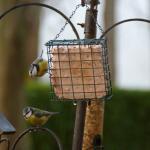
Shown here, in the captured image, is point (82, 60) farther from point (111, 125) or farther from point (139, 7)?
point (139, 7)

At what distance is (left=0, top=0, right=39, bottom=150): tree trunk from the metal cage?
5.34m

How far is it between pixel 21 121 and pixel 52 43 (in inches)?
221

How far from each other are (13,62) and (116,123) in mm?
1714

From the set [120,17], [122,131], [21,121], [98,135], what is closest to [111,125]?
[122,131]

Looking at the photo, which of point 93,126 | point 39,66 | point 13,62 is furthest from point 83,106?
point 13,62

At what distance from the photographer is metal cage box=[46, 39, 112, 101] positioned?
4.04 m

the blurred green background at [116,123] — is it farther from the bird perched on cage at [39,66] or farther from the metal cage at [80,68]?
the metal cage at [80,68]

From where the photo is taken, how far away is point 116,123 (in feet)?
32.2

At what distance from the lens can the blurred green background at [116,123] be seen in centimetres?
979

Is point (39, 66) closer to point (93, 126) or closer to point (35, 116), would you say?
point (35, 116)

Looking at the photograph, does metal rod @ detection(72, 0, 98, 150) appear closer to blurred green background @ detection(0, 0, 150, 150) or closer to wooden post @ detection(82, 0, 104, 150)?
wooden post @ detection(82, 0, 104, 150)

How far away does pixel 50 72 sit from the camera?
4234 mm

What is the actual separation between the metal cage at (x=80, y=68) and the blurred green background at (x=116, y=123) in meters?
5.63

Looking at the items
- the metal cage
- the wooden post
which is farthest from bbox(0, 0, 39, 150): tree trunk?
the metal cage
